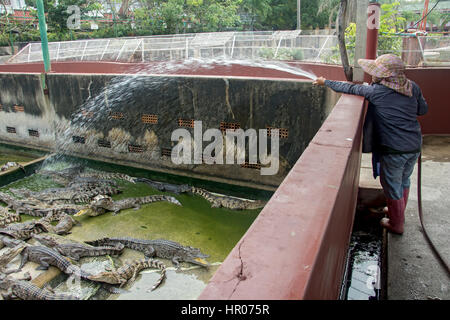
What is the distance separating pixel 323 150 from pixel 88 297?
338 cm

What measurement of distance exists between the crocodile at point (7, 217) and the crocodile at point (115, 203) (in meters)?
1.11

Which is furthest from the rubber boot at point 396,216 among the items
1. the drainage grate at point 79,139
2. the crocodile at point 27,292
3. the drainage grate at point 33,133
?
the drainage grate at point 33,133

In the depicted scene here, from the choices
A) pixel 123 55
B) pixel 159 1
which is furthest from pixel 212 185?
pixel 159 1

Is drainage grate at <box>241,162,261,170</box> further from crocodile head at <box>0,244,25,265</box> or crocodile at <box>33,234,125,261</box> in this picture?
crocodile head at <box>0,244,25,265</box>

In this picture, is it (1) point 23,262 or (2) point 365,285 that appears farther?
(1) point 23,262

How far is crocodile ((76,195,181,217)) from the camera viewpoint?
21.1ft

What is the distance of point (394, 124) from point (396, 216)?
0.84 m

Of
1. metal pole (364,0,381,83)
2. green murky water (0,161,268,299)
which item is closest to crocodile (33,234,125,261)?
green murky water (0,161,268,299)

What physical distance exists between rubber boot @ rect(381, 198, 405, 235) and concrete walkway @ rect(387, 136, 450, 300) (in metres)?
0.07

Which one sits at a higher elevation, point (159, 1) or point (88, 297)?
point (159, 1)

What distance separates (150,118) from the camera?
8023 mm
